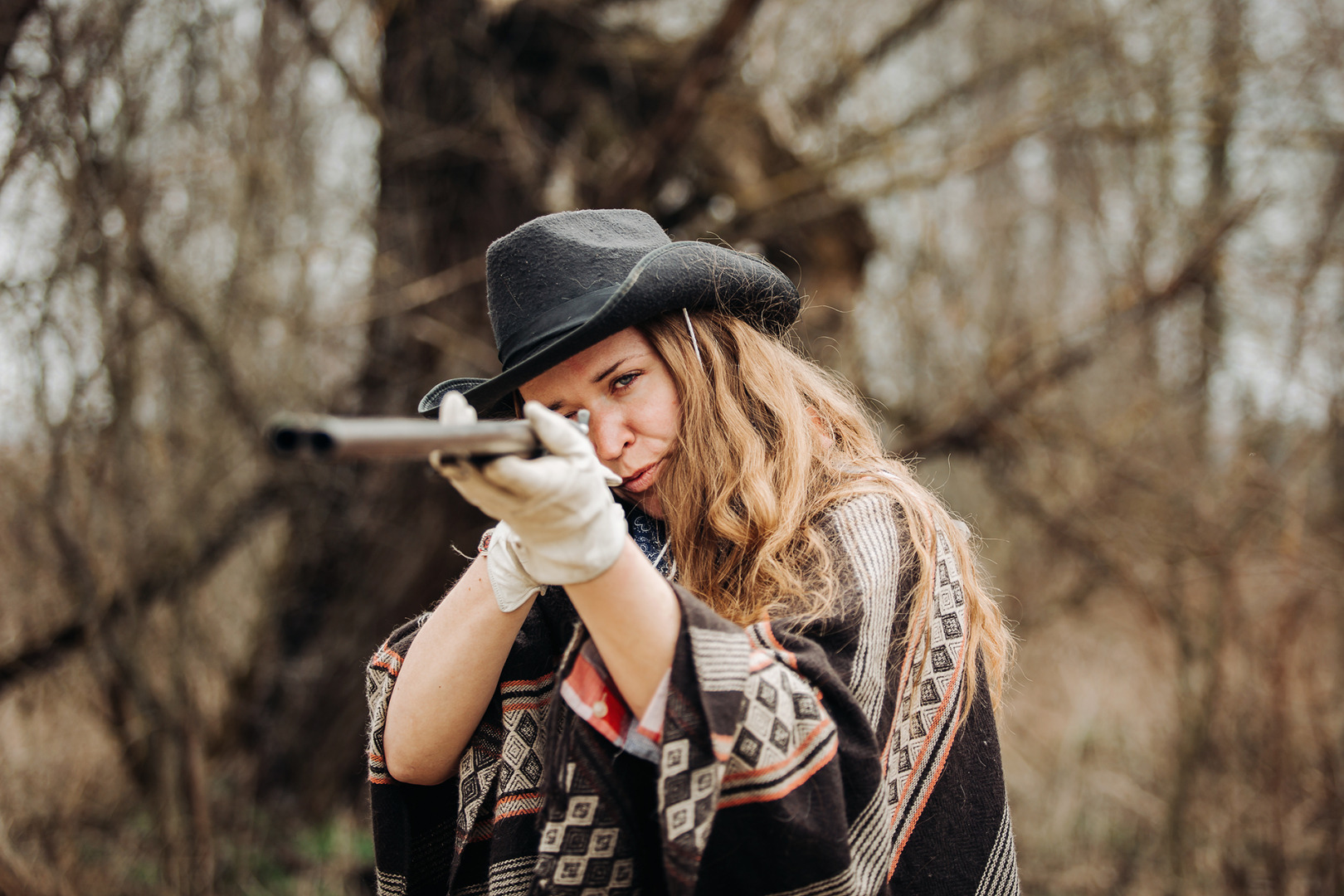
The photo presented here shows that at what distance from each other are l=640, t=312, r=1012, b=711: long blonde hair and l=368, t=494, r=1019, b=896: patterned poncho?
0.04m

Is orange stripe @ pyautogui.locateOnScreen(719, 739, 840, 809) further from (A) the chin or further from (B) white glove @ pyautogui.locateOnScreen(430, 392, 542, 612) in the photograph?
(A) the chin

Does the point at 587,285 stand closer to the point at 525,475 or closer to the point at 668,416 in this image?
the point at 668,416

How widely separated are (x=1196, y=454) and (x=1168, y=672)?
1.26 meters

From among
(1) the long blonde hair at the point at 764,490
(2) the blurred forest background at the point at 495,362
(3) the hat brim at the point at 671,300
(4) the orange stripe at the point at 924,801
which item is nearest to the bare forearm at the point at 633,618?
(1) the long blonde hair at the point at 764,490

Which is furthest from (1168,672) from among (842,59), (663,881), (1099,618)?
(663,881)

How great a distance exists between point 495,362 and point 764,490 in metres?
2.66

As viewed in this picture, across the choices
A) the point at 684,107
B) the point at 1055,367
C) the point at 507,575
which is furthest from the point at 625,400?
the point at 1055,367

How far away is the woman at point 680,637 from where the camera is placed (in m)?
1.11

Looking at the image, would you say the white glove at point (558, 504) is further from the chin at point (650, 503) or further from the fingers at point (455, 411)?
the chin at point (650, 503)

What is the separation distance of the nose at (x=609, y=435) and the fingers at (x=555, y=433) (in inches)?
17.3

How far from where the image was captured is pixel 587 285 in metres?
1.54

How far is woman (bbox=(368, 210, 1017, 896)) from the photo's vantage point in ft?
3.65

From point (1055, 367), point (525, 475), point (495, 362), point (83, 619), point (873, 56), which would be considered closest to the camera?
point (525, 475)

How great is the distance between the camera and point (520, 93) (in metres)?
4.45
